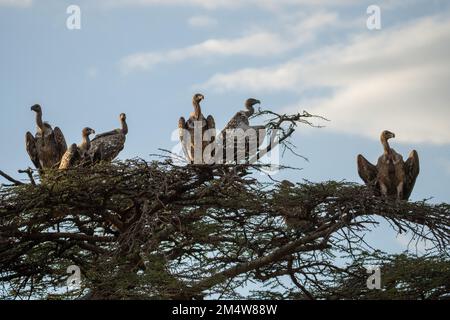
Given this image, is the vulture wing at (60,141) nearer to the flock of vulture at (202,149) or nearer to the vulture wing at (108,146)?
the flock of vulture at (202,149)

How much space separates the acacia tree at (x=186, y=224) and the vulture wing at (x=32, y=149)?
3268 millimetres

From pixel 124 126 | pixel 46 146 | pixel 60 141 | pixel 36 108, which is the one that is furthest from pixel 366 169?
pixel 36 108

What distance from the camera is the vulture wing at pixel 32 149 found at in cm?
2239

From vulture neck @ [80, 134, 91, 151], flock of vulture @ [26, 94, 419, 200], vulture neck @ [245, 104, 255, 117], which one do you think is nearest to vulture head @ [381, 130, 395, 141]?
flock of vulture @ [26, 94, 419, 200]

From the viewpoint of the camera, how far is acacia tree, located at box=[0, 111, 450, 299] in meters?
17.1

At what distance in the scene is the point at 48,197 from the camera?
17.8 meters

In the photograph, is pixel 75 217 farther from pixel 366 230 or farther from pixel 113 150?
pixel 366 230

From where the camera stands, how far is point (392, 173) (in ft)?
67.8

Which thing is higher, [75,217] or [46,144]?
[46,144]

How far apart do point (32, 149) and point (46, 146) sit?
30 cm

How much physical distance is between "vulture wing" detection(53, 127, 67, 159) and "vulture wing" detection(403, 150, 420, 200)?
6.22 meters

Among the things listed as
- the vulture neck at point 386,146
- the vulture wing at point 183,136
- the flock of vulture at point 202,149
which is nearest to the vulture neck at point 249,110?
the flock of vulture at point 202,149

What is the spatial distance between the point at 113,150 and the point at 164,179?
397 centimetres
